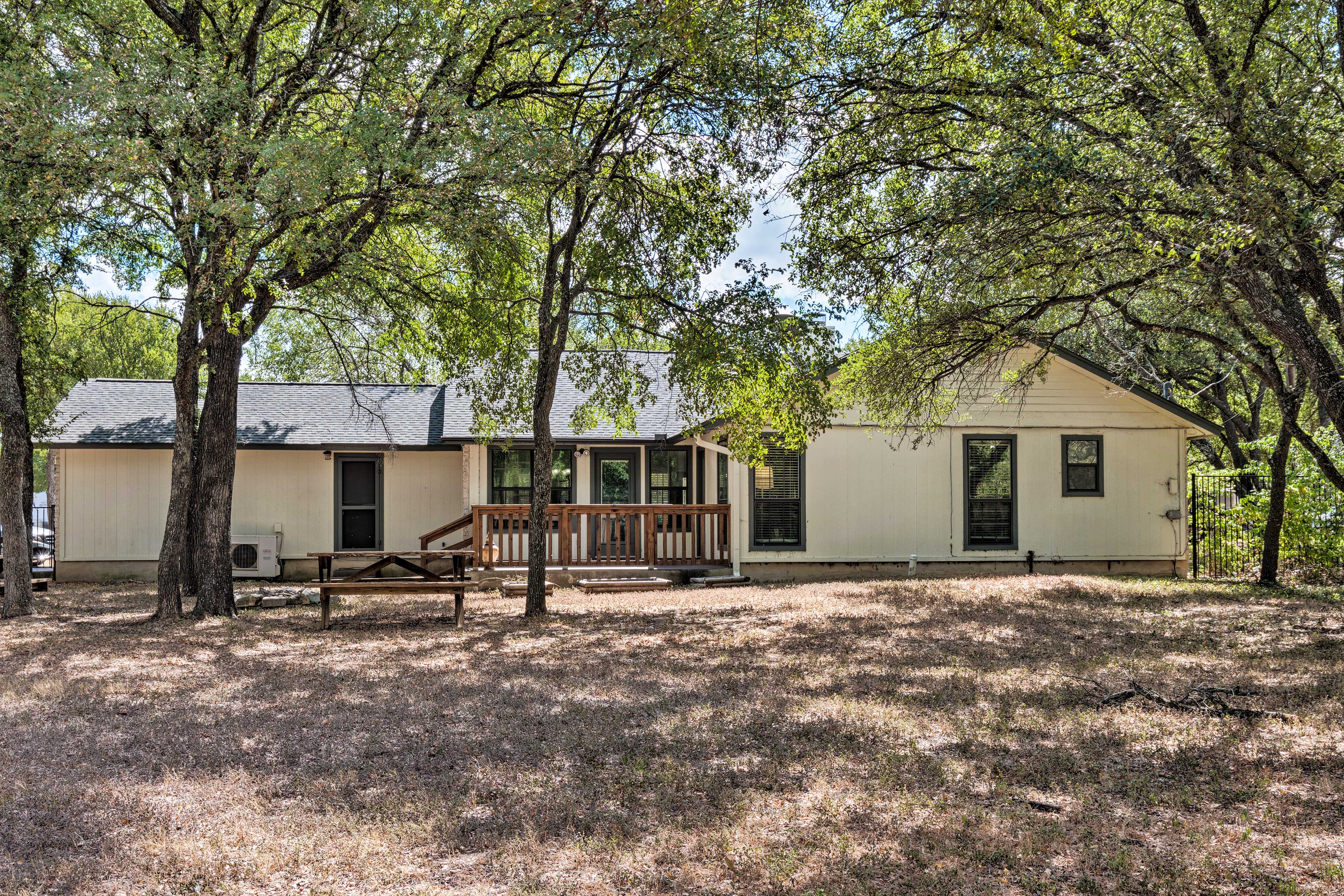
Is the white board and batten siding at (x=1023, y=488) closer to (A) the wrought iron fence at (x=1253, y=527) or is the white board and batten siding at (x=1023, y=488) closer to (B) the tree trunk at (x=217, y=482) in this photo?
(A) the wrought iron fence at (x=1253, y=527)

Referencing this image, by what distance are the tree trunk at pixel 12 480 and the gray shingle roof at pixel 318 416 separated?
3.80 metres

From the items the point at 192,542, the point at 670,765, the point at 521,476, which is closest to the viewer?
the point at 670,765

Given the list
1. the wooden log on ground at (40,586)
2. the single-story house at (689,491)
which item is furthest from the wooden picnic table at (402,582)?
the wooden log on ground at (40,586)

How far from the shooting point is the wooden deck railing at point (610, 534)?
52.1ft

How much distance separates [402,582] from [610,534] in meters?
6.54

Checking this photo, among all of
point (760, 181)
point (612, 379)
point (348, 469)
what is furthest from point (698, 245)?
point (348, 469)

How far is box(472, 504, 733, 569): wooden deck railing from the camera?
15891 mm

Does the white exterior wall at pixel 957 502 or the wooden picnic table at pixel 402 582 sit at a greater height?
the white exterior wall at pixel 957 502

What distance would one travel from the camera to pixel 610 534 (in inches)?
680

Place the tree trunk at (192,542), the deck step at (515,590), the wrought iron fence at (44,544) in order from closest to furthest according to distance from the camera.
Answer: the tree trunk at (192,542), the deck step at (515,590), the wrought iron fence at (44,544)

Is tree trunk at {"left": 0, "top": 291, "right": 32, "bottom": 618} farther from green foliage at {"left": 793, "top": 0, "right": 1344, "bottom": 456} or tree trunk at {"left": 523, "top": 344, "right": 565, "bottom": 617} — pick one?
green foliage at {"left": 793, "top": 0, "right": 1344, "bottom": 456}

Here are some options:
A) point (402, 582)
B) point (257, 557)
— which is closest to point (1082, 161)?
point (402, 582)

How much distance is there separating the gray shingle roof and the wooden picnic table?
2.98 metres

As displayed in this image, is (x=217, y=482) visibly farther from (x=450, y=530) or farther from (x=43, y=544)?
(x=43, y=544)
